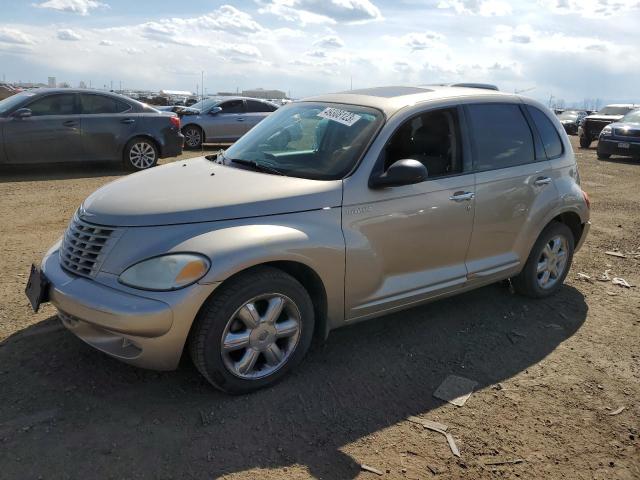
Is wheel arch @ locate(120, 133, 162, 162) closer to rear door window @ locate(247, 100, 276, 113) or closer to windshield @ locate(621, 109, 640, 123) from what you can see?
rear door window @ locate(247, 100, 276, 113)

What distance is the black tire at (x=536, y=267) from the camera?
477cm

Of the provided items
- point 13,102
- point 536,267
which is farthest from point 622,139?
point 13,102

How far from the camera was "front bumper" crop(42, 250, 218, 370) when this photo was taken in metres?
2.86

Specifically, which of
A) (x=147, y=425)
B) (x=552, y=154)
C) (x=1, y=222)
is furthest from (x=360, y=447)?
(x=1, y=222)

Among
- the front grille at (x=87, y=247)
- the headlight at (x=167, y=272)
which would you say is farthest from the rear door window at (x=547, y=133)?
the front grille at (x=87, y=247)

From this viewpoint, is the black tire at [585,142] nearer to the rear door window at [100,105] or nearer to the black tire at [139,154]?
the black tire at [139,154]

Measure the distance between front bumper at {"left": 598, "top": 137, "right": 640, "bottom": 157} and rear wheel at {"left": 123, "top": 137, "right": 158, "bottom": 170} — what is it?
1301 cm

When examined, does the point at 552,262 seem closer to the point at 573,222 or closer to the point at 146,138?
the point at 573,222

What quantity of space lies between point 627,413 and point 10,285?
15.2 feet

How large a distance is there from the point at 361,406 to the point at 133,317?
1.39 metres

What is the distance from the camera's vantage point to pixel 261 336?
3.23 m

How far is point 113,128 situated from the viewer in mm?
10195

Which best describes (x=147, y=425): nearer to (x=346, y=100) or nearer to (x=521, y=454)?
(x=521, y=454)

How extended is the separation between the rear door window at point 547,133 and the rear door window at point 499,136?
0.16 meters
